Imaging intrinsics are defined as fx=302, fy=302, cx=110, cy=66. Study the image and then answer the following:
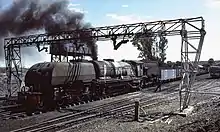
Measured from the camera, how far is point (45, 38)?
93.3 feet

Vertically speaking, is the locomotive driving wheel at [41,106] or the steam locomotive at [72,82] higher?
the steam locomotive at [72,82]

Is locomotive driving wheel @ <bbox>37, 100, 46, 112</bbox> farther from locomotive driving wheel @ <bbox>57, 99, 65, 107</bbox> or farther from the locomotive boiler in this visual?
locomotive driving wheel @ <bbox>57, 99, 65, 107</bbox>

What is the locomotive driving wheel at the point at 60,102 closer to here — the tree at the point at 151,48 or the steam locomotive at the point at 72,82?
the steam locomotive at the point at 72,82

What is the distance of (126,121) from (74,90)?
757 centimetres

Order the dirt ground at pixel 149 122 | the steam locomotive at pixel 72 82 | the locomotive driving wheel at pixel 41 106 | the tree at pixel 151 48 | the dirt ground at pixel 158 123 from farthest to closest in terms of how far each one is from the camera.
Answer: the tree at pixel 151 48 → the steam locomotive at pixel 72 82 → the locomotive driving wheel at pixel 41 106 → the dirt ground at pixel 149 122 → the dirt ground at pixel 158 123

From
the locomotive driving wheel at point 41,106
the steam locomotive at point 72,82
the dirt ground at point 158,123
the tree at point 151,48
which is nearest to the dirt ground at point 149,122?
the dirt ground at point 158,123

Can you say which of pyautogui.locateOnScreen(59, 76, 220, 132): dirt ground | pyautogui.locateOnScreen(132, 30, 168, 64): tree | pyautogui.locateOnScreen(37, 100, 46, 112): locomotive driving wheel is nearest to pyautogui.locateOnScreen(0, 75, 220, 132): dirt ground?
pyautogui.locateOnScreen(59, 76, 220, 132): dirt ground

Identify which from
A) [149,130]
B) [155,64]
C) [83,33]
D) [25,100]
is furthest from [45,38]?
[149,130]

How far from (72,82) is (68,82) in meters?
0.46

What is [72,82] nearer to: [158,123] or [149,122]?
[149,122]

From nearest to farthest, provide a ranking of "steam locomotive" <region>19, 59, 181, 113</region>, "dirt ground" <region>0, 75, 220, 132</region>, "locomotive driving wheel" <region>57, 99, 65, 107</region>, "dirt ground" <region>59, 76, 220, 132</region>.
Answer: "dirt ground" <region>59, 76, 220, 132</region> → "dirt ground" <region>0, 75, 220, 132</region> → "steam locomotive" <region>19, 59, 181, 113</region> → "locomotive driving wheel" <region>57, 99, 65, 107</region>

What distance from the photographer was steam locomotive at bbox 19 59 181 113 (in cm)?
1884

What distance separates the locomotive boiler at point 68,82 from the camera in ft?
61.9

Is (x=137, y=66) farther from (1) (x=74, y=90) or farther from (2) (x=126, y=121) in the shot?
(2) (x=126, y=121)
